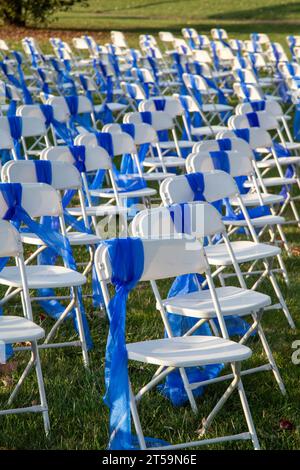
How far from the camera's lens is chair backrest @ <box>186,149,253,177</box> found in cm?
713

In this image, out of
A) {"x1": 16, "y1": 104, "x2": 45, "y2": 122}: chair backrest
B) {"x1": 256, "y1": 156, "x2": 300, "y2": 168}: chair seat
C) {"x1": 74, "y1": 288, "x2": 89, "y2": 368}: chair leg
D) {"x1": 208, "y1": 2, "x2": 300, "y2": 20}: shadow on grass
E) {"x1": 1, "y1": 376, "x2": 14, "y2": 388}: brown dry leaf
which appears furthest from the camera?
{"x1": 208, "y1": 2, "x2": 300, "y2": 20}: shadow on grass

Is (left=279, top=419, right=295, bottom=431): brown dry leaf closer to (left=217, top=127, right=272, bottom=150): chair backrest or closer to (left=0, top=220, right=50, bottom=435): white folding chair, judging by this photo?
(left=0, top=220, right=50, bottom=435): white folding chair

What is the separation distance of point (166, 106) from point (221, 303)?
5.21m

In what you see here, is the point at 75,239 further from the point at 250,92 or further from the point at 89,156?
the point at 250,92

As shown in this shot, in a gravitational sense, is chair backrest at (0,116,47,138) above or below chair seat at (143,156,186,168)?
above

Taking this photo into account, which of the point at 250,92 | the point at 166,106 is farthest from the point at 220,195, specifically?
the point at 250,92

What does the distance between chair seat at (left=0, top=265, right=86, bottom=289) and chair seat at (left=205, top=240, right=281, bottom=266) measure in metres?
0.81

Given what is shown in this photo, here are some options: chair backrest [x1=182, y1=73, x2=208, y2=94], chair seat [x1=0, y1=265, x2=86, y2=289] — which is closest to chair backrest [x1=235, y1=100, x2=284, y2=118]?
chair backrest [x1=182, y1=73, x2=208, y2=94]

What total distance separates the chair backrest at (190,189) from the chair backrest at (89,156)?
1.35 meters

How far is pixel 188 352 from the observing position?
4.69m

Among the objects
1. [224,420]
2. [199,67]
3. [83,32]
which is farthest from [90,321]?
[83,32]

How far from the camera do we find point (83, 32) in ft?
96.1

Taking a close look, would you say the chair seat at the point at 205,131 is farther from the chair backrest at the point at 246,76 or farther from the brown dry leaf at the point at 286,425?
the brown dry leaf at the point at 286,425
